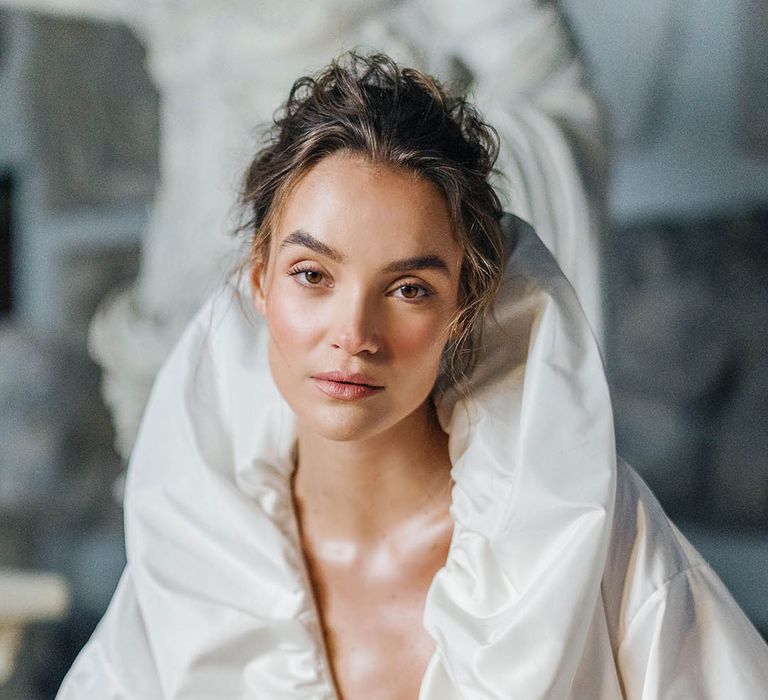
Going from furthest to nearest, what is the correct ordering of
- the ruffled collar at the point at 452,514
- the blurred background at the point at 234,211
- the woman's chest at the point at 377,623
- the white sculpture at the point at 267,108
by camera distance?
the blurred background at the point at 234,211
the white sculpture at the point at 267,108
the woman's chest at the point at 377,623
the ruffled collar at the point at 452,514

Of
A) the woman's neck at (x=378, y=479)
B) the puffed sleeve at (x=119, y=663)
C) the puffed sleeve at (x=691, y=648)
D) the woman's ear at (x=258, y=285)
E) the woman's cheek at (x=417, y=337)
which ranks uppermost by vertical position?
the woman's ear at (x=258, y=285)

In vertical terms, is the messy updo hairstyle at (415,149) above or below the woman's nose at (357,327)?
above

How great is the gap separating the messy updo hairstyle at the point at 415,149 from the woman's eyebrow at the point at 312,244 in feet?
0.17

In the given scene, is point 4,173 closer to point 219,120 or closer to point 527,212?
point 219,120

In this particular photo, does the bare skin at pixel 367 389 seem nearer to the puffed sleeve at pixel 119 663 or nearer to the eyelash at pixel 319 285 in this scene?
the eyelash at pixel 319 285

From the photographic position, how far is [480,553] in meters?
0.86

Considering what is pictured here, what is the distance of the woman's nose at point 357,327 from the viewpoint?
0.82 meters

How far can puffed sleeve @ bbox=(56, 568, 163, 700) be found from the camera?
970 millimetres

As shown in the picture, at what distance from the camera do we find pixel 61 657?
2104 millimetres

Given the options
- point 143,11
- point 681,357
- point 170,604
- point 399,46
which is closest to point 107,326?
point 143,11

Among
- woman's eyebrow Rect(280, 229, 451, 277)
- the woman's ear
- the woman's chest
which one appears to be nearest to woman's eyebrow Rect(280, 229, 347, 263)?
woman's eyebrow Rect(280, 229, 451, 277)

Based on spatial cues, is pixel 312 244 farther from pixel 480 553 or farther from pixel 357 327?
pixel 480 553

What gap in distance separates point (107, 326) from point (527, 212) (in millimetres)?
1083

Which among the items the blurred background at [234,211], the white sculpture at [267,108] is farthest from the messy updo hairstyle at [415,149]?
the blurred background at [234,211]
